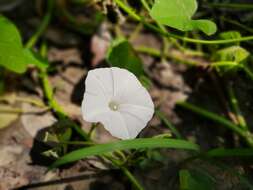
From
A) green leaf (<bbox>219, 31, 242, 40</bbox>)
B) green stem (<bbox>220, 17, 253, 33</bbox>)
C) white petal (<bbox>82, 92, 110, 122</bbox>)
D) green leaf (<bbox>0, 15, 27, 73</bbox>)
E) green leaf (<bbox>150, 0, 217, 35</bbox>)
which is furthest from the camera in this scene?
green stem (<bbox>220, 17, 253, 33</bbox>)

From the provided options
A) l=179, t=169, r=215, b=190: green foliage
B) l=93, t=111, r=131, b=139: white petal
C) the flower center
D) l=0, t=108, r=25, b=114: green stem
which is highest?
the flower center

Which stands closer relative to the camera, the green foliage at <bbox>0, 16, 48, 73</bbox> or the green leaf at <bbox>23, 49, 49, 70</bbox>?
the green foliage at <bbox>0, 16, 48, 73</bbox>

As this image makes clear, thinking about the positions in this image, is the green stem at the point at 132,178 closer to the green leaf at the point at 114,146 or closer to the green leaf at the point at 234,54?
the green leaf at the point at 114,146

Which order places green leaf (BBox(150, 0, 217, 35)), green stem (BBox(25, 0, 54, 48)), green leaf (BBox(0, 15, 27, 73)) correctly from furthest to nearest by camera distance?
green stem (BBox(25, 0, 54, 48))
green leaf (BBox(0, 15, 27, 73))
green leaf (BBox(150, 0, 217, 35))


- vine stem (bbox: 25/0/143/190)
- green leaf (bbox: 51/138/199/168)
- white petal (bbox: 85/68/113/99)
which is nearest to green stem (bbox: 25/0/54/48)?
vine stem (bbox: 25/0/143/190)

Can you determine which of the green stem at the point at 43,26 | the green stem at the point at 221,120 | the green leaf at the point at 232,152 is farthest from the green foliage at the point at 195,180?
the green stem at the point at 43,26

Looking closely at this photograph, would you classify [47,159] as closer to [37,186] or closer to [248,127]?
[37,186]

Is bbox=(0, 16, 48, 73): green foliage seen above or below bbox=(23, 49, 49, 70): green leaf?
above

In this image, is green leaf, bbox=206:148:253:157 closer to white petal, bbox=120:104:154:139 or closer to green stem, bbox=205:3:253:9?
white petal, bbox=120:104:154:139
